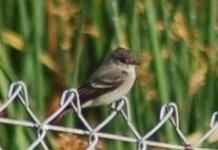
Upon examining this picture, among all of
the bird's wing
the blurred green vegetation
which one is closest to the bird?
the bird's wing

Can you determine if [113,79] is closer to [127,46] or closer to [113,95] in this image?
[113,95]

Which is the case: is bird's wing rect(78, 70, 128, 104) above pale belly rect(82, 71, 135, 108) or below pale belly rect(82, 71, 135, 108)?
above

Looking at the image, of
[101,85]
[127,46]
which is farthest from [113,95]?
[127,46]

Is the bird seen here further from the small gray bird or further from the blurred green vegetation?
the blurred green vegetation

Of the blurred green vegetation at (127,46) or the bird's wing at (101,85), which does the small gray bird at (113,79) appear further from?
the blurred green vegetation at (127,46)

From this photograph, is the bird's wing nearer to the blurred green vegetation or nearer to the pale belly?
the pale belly

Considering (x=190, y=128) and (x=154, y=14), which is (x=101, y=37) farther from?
(x=190, y=128)

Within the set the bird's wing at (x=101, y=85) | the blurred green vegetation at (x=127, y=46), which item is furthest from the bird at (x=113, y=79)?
the blurred green vegetation at (x=127, y=46)

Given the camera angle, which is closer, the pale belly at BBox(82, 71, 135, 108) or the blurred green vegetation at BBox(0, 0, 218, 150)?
the pale belly at BBox(82, 71, 135, 108)
